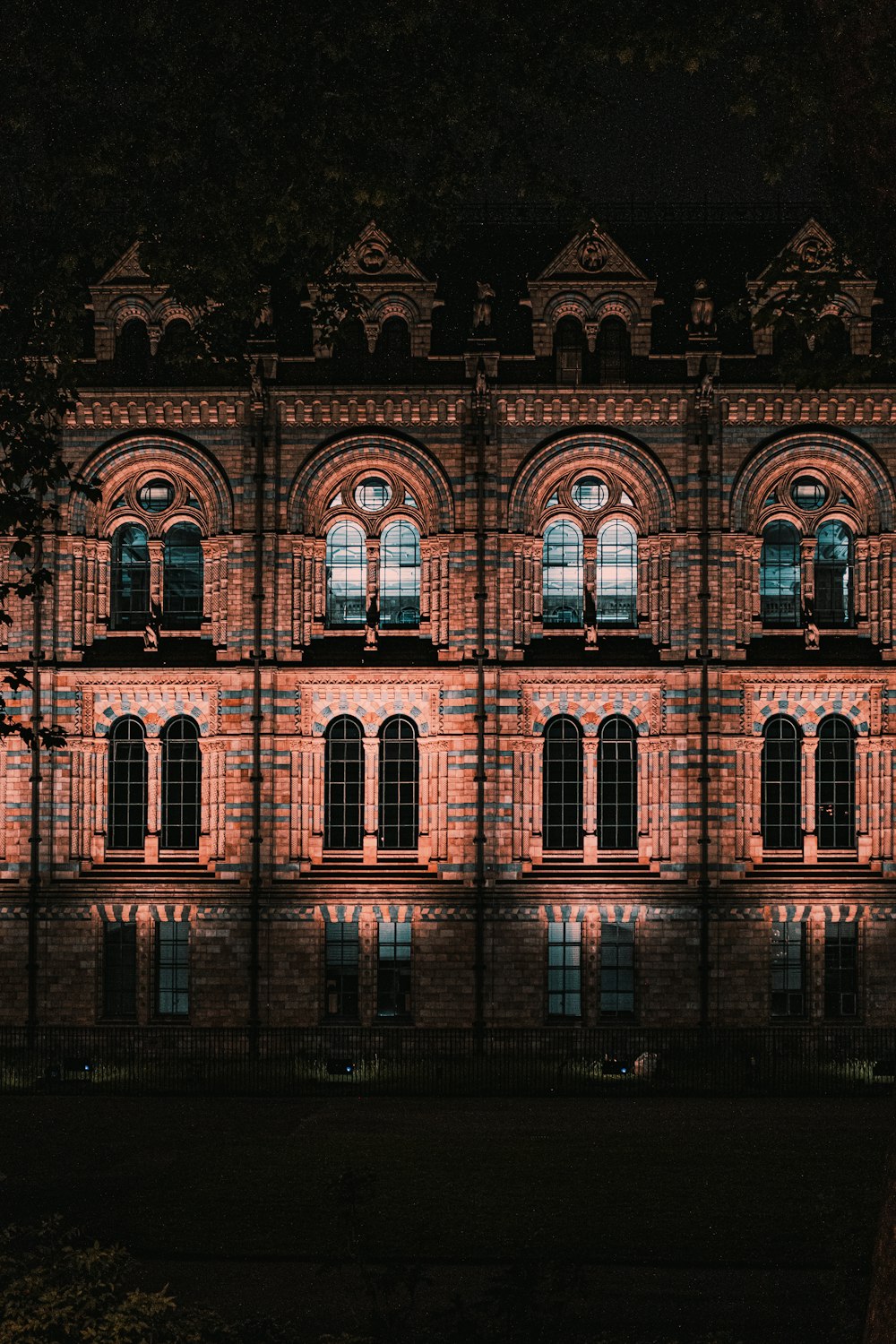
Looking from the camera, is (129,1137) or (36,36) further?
(129,1137)

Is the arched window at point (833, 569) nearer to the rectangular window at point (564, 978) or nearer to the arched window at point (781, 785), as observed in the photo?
the arched window at point (781, 785)

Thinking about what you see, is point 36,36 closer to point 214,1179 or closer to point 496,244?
point 214,1179

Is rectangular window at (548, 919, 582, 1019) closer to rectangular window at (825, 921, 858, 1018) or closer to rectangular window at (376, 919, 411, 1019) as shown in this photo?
rectangular window at (376, 919, 411, 1019)

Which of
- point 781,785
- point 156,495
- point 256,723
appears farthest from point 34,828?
point 781,785

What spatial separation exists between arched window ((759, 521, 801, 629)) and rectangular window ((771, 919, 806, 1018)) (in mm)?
7526

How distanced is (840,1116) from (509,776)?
472 inches

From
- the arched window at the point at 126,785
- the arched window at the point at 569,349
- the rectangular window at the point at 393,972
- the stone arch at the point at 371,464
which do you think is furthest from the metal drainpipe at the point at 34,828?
the arched window at the point at 569,349

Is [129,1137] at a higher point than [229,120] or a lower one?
lower

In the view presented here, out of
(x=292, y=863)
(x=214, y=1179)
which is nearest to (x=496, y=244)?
(x=292, y=863)

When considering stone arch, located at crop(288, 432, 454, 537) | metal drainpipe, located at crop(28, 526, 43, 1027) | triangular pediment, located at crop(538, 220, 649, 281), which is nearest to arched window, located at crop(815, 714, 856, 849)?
stone arch, located at crop(288, 432, 454, 537)

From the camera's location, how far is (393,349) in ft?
137

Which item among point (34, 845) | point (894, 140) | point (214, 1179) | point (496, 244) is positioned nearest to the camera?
point (894, 140)

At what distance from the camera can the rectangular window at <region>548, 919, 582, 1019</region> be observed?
133ft

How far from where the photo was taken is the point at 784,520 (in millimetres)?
41875
